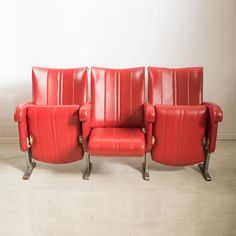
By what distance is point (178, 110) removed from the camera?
77.5 inches

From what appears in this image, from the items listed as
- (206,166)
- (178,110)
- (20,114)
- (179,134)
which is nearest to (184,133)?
(179,134)

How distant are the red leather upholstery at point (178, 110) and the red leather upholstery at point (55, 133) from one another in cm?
70

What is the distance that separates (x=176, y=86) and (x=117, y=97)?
59cm

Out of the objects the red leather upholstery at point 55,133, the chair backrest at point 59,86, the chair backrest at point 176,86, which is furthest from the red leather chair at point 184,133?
the chair backrest at point 59,86

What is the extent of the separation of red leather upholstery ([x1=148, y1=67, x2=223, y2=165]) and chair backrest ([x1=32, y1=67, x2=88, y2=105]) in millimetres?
678

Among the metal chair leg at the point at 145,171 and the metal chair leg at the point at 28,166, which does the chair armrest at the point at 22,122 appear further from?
the metal chair leg at the point at 145,171

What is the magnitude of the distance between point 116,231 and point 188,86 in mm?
1469

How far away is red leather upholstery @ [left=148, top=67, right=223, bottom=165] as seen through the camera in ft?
6.53

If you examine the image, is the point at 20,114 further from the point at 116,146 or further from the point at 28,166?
the point at 116,146

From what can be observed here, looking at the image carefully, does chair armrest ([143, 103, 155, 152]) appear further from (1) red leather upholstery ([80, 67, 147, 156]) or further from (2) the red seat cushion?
(1) red leather upholstery ([80, 67, 147, 156])
